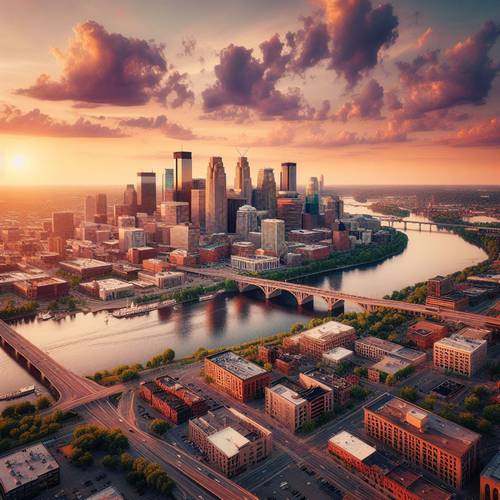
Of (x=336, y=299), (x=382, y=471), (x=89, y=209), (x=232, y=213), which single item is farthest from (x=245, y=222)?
(x=382, y=471)

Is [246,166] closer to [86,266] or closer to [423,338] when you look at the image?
[86,266]

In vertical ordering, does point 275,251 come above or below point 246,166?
below

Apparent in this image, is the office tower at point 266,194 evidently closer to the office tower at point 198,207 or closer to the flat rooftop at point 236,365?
the office tower at point 198,207

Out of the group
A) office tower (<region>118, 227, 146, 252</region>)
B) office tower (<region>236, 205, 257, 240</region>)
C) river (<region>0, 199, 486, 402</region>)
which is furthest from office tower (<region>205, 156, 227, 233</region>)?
river (<region>0, 199, 486, 402</region>)

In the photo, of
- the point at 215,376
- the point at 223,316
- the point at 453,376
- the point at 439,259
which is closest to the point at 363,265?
the point at 439,259

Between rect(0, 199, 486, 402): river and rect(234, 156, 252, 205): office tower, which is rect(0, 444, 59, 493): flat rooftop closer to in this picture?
rect(0, 199, 486, 402): river
